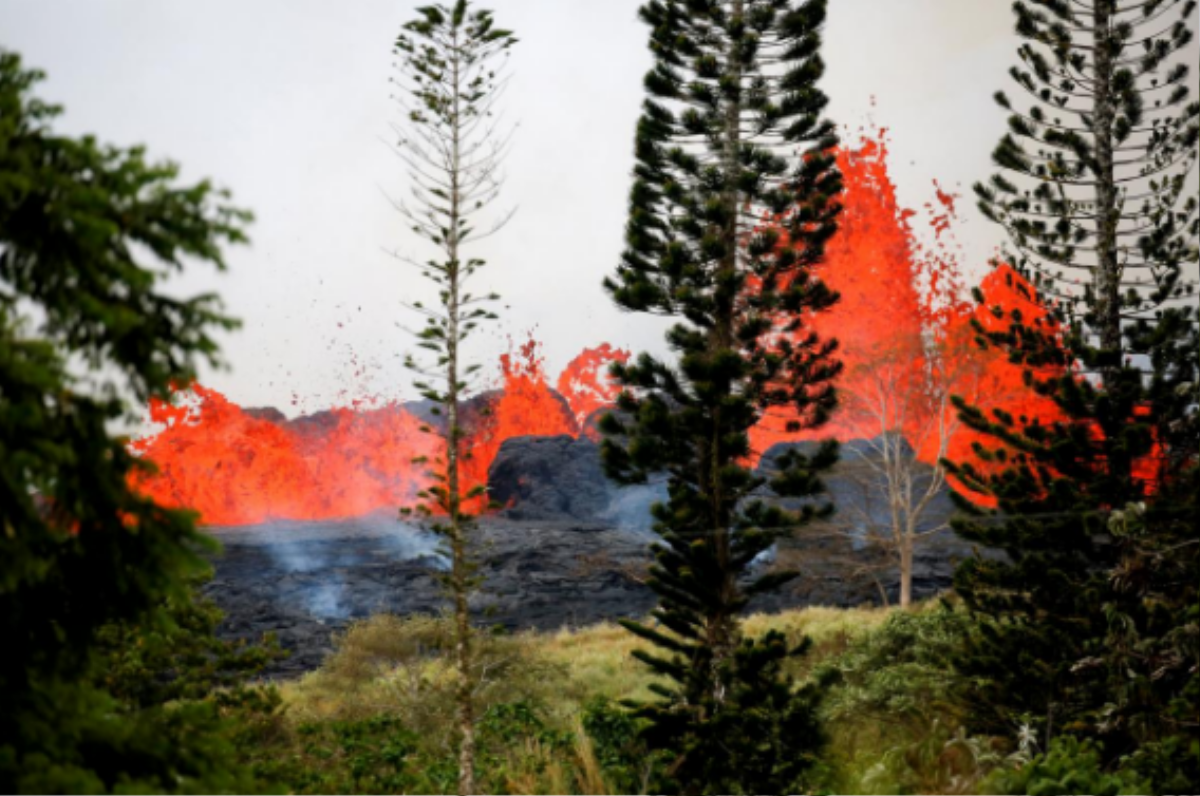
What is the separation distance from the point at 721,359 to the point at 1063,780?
17.2 ft

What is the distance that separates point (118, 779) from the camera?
3758mm

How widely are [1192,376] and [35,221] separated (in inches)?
453

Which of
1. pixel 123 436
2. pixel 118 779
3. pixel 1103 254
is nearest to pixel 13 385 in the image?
pixel 123 436

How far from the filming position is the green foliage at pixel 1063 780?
7438 mm

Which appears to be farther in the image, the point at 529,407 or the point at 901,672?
the point at 529,407

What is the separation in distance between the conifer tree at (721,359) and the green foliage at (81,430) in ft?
25.9

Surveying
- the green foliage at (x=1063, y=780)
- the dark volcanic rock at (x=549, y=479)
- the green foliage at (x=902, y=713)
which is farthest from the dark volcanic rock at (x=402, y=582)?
the green foliage at (x=1063, y=780)

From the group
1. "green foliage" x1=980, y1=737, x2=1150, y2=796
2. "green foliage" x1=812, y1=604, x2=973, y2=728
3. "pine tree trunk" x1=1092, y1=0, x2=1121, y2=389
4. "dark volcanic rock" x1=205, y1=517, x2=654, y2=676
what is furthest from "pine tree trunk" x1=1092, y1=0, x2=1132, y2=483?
"dark volcanic rock" x1=205, y1=517, x2=654, y2=676

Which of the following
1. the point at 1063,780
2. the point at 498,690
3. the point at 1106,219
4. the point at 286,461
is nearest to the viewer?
the point at 1063,780

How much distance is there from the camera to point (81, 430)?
3.50 metres

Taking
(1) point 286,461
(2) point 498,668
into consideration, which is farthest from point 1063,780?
(1) point 286,461

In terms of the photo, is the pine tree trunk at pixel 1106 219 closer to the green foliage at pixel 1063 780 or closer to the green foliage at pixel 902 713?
the green foliage at pixel 902 713

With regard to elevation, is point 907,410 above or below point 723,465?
above

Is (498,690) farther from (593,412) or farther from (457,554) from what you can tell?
(593,412)
